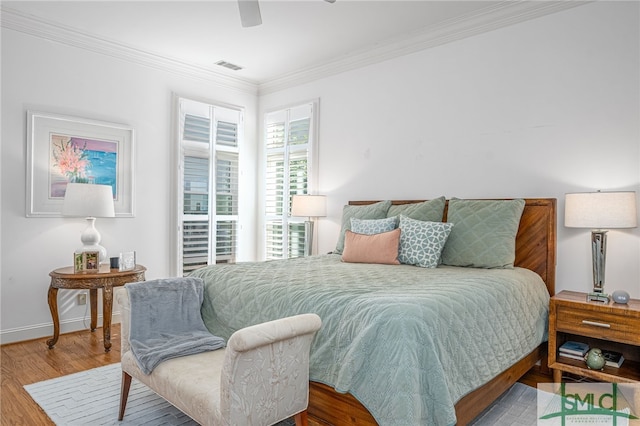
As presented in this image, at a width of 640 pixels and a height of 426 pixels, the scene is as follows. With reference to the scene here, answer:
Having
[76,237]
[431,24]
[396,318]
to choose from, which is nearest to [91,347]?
[76,237]

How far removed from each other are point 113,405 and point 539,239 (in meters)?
3.07

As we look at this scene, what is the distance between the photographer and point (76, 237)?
3.90m

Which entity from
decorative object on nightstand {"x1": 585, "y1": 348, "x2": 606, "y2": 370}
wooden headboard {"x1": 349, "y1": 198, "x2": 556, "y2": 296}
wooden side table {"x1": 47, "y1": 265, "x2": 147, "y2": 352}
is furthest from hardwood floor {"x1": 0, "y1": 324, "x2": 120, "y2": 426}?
wooden headboard {"x1": 349, "y1": 198, "x2": 556, "y2": 296}

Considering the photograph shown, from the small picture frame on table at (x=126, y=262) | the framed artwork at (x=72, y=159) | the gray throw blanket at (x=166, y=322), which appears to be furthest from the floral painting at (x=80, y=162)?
the gray throw blanket at (x=166, y=322)

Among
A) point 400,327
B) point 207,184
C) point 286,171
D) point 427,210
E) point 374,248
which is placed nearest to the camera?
point 400,327

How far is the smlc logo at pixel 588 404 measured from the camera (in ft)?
7.52

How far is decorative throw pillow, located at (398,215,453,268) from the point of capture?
9.93 feet

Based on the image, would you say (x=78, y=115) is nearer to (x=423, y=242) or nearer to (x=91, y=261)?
(x=91, y=261)

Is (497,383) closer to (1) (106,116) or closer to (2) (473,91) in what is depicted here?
(2) (473,91)

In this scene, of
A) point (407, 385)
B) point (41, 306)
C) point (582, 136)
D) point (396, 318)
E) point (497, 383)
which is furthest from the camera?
point (41, 306)

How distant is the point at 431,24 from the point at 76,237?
379 centimetres

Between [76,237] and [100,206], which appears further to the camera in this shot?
[76,237]

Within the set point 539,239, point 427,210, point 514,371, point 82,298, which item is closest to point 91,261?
point 82,298

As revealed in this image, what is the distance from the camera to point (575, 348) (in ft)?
8.83
